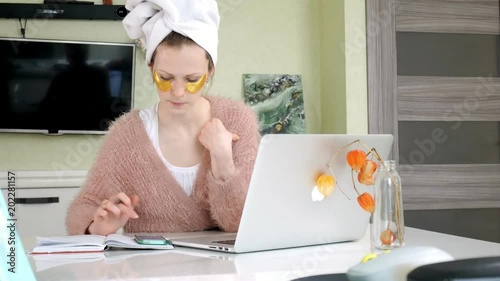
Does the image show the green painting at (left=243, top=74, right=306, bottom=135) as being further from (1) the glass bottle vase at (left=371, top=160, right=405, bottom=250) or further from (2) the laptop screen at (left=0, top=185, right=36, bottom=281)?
(2) the laptop screen at (left=0, top=185, right=36, bottom=281)

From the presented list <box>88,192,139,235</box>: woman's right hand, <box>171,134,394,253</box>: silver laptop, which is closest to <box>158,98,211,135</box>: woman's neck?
<box>88,192,139,235</box>: woman's right hand

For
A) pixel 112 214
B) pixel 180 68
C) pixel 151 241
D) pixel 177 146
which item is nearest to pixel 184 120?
pixel 177 146

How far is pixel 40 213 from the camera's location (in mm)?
3338

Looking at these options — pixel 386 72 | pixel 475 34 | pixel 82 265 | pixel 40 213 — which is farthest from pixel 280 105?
pixel 82 265

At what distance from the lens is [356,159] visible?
1.07 meters

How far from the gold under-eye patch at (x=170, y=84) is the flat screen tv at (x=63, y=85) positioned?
2.30 meters

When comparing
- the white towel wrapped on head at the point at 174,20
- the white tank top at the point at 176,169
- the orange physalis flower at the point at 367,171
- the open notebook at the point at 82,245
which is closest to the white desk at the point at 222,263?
the open notebook at the point at 82,245

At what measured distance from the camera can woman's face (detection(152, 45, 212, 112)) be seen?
138cm

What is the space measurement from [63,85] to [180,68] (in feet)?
7.84

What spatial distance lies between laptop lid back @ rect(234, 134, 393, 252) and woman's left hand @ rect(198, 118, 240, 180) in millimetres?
330

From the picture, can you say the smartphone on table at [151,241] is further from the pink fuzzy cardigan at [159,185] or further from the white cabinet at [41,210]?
the white cabinet at [41,210]

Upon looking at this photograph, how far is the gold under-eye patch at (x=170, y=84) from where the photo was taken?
4.55 feet

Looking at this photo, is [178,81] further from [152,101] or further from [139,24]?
[152,101]

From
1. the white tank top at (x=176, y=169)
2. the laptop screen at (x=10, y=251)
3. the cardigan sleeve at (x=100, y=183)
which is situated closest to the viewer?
the laptop screen at (x=10, y=251)
